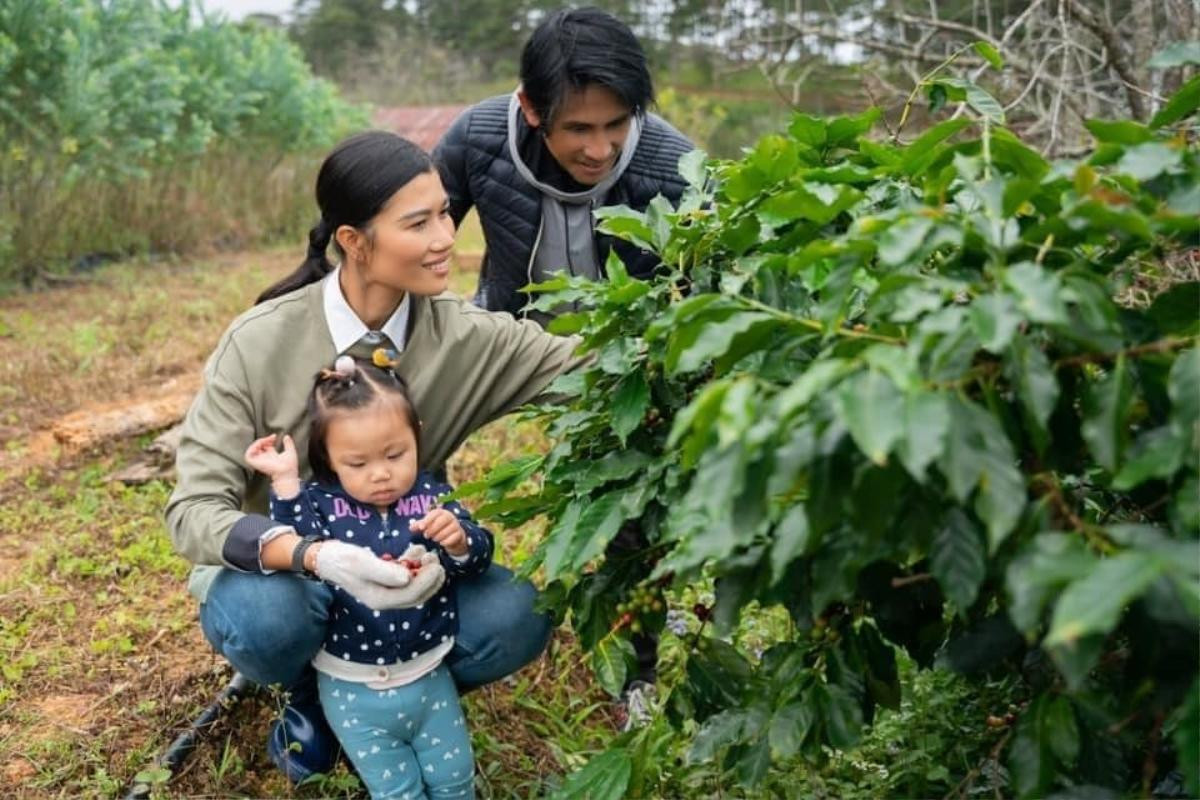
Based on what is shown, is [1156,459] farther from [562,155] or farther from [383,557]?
[562,155]

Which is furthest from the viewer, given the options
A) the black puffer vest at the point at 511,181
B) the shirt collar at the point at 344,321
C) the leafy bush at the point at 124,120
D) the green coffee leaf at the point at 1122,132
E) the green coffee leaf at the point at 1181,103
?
the leafy bush at the point at 124,120

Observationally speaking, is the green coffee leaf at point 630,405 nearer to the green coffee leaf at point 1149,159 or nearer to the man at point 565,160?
the green coffee leaf at point 1149,159

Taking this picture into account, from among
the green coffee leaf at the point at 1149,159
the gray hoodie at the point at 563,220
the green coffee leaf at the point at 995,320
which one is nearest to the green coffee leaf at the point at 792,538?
the green coffee leaf at the point at 995,320

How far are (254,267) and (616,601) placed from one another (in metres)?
7.46

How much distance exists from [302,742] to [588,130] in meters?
1.31

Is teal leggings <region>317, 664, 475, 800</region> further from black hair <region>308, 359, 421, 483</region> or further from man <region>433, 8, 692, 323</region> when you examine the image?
man <region>433, 8, 692, 323</region>

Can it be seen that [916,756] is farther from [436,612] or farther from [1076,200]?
[1076,200]

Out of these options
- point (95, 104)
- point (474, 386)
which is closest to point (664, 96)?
point (95, 104)

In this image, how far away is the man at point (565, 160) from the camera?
94.7 inches

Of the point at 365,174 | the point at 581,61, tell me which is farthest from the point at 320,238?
the point at 581,61

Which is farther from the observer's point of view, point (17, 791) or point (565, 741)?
point (565, 741)

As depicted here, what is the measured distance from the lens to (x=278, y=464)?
82.3 inches

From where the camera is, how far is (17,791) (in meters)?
2.32

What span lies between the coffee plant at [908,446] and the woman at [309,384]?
477 mm
